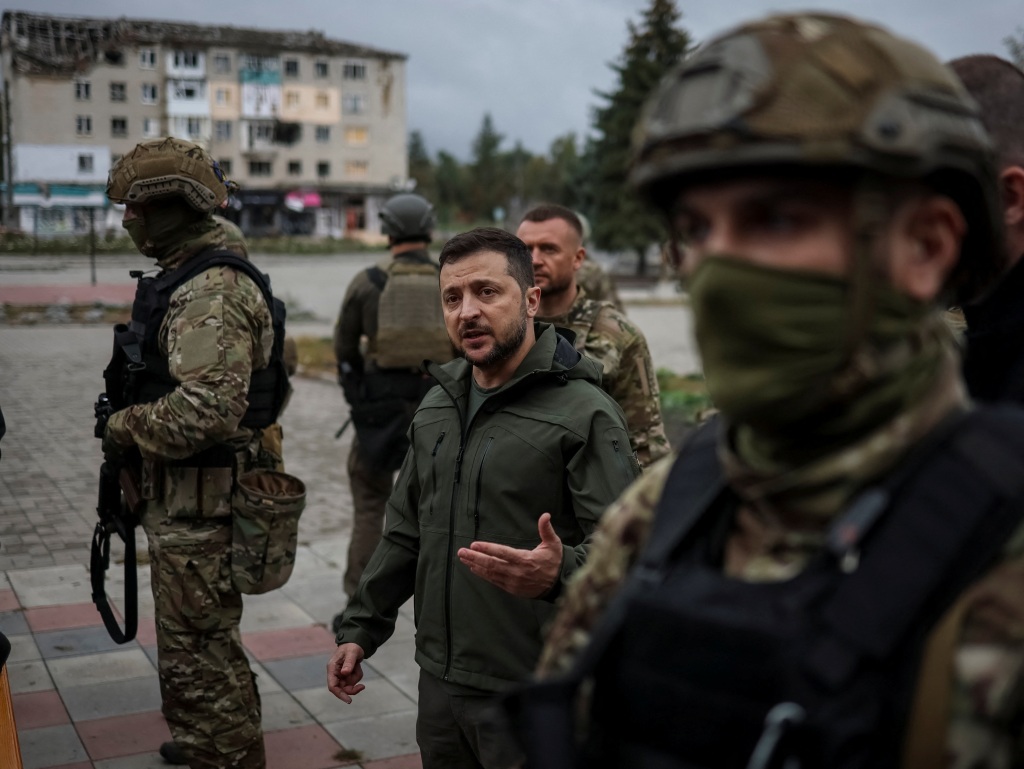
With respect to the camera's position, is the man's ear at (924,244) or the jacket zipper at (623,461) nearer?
the man's ear at (924,244)

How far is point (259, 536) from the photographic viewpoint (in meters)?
4.43

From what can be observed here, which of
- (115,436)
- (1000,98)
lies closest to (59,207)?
(115,436)

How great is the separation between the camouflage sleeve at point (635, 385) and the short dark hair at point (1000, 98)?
300cm

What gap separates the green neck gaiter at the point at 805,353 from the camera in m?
1.31

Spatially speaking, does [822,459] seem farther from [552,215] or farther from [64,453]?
[64,453]

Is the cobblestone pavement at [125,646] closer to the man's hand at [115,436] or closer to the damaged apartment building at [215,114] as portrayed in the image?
the man's hand at [115,436]

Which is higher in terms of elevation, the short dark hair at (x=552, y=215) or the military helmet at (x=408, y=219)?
the short dark hair at (x=552, y=215)

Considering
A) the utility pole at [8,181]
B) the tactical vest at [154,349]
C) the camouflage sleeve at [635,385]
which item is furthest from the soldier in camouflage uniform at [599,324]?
the utility pole at [8,181]

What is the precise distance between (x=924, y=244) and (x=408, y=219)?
225 inches

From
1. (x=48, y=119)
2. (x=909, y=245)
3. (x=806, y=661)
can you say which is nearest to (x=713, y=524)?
(x=806, y=661)

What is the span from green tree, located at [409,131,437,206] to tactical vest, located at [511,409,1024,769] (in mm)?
86971

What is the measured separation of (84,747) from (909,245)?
463cm

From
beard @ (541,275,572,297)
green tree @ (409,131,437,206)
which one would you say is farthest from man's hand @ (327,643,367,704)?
green tree @ (409,131,437,206)

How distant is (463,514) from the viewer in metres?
3.29
